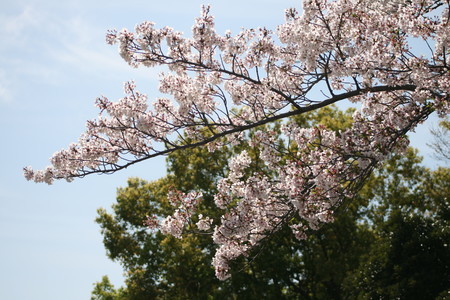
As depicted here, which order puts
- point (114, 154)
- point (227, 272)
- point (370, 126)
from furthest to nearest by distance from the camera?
1. point (227, 272)
2. point (114, 154)
3. point (370, 126)

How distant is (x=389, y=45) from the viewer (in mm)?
7191

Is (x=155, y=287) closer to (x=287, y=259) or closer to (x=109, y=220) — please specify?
(x=109, y=220)

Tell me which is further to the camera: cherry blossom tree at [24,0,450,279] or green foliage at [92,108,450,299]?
green foliage at [92,108,450,299]

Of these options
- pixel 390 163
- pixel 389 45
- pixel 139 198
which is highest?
pixel 139 198

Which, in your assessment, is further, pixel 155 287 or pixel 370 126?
pixel 155 287

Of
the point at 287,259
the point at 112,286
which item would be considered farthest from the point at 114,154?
the point at 112,286

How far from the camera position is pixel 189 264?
830 inches

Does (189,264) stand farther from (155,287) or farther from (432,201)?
(432,201)

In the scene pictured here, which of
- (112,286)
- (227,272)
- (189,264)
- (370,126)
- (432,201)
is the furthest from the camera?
(112,286)

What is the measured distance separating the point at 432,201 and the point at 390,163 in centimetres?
270

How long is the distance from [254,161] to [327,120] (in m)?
4.02

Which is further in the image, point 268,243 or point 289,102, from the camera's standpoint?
point 268,243

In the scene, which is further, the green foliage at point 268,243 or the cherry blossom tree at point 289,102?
the green foliage at point 268,243

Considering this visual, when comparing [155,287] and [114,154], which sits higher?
[155,287]
